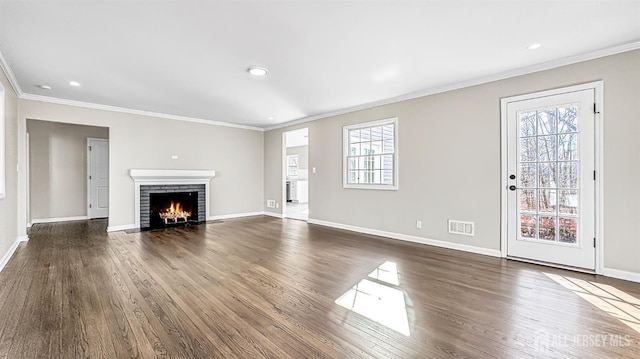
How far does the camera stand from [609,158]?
3109 millimetres

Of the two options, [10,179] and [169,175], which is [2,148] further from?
[169,175]

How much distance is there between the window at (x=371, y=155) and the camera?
514 cm

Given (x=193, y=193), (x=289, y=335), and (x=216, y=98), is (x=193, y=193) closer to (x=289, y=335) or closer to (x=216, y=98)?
(x=216, y=98)

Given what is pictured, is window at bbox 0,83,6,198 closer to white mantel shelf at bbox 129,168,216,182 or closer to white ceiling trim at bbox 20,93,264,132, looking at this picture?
white ceiling trim at bbox 20,93,264,132

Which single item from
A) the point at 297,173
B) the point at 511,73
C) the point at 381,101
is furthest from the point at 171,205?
the point at 511,73

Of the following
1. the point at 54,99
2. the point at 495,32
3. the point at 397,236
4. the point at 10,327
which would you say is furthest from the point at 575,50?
the point at 54,99

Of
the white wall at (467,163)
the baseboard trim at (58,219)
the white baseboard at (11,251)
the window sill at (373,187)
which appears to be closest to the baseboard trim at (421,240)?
the white wall at (467,163)

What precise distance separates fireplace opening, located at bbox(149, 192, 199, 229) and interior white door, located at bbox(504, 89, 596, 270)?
20.2 feet

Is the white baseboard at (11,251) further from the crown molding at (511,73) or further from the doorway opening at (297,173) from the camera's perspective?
the doorway opening at (297,173)

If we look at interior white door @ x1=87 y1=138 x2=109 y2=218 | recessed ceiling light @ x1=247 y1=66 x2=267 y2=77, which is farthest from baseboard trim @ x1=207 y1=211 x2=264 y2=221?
recessed ceiling light @ x1=247 y1=66 x2=267 y2=77

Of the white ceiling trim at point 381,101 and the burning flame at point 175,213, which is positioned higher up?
the white ceiling trim at point 381,101

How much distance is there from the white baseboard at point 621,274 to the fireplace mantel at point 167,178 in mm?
6815

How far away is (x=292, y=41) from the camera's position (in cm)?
289

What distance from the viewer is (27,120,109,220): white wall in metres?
6.33
